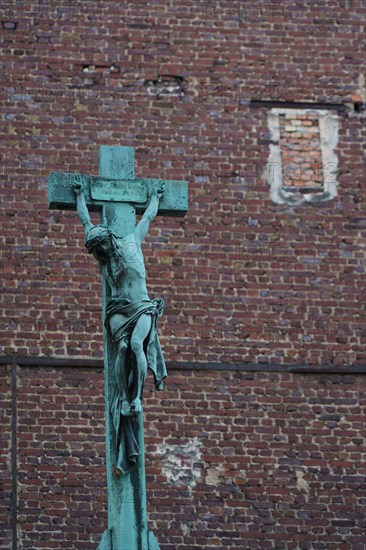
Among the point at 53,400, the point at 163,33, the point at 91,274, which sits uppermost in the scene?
the point at 163,33

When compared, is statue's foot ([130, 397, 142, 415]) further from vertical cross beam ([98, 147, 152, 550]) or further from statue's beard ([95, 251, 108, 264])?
statue's beard ([95, 251, 108, 264])

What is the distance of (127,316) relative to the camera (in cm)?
1252

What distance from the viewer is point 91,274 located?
18016 millimetres

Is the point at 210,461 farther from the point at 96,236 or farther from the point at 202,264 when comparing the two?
the point at 96,236

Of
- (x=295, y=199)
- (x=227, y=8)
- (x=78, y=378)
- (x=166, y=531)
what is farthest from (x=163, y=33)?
(x=166, y=531)

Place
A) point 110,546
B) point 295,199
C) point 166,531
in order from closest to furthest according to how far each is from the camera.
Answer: point 110,546, point 166,531, point 295,199

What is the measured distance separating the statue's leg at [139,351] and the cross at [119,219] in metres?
0.16

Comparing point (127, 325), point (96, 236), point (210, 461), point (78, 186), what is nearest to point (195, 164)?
point (210, 461)

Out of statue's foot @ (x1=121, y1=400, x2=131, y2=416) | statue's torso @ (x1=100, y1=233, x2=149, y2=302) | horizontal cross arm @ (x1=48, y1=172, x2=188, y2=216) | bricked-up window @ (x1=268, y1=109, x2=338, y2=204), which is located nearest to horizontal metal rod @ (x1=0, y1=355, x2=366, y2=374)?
bricked-up window @ (x1=268, y1=109, x2=338, y2=204)

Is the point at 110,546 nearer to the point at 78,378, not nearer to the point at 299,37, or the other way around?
the point at 78,378

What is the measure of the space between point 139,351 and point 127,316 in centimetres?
28

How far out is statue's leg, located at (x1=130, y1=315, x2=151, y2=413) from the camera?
12.4 meters

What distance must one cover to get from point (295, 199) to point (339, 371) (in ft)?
5.88

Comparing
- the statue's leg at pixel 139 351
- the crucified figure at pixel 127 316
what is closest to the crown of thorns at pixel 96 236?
the crucified figure at pixel 127 316
